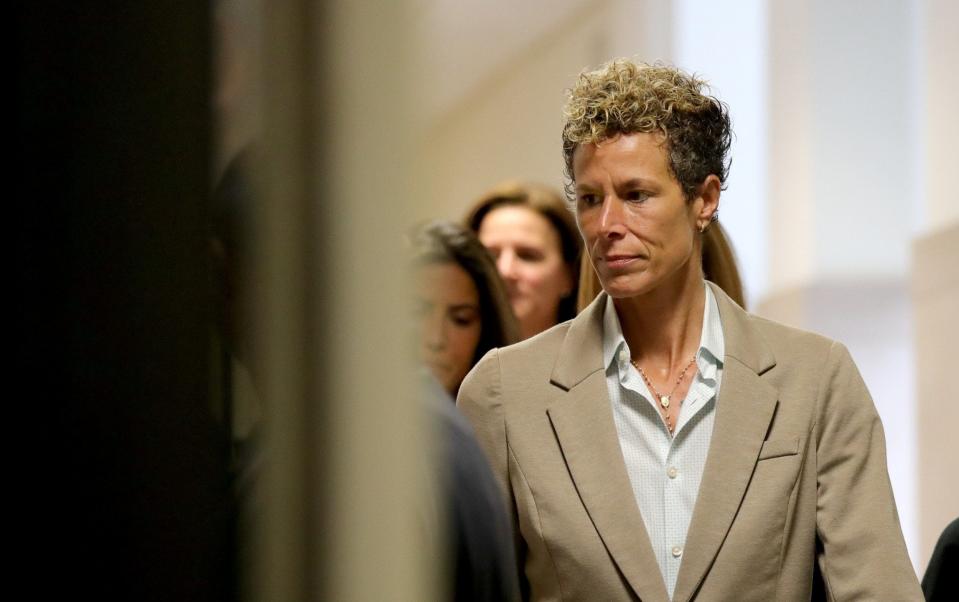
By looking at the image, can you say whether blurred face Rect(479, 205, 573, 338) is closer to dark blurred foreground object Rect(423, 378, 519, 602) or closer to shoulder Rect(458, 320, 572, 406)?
shoulder Rect(458, 320, 572, 406)

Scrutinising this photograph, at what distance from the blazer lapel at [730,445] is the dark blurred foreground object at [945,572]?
78 cm

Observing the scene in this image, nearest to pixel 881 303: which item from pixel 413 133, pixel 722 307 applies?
pixel 722 307

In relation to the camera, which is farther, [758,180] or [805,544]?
[758,180]

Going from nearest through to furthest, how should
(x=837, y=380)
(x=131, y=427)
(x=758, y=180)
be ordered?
(x=131, y=427) < (x=837, y=380) < (x=758, y=180)

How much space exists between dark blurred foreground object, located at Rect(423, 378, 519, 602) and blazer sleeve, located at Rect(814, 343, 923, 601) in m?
1.44

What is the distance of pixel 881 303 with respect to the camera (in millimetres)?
6582

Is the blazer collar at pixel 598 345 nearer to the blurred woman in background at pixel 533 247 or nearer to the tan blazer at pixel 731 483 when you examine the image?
the tan blazer at pixel 731 483

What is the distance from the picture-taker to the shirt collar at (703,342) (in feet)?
7.31

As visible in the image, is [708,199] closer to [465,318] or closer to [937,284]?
[465,318]

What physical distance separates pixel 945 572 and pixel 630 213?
43.3 inches

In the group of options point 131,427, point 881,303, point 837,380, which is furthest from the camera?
point 881,303

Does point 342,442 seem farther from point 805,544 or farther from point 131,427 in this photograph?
point 805,544

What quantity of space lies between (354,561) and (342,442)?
42 mm

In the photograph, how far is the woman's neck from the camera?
2.23 metres
